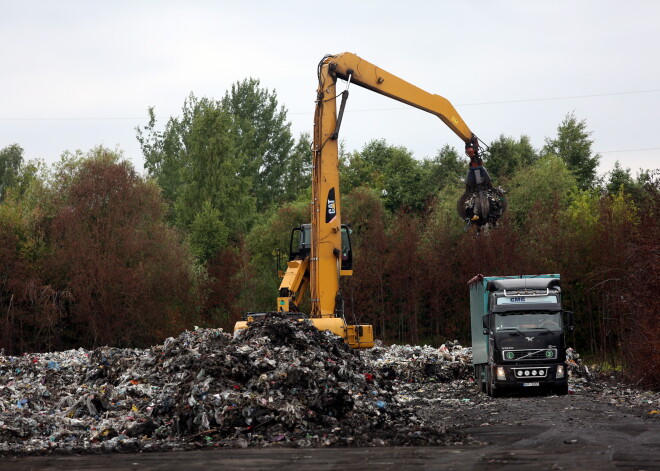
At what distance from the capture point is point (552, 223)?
4491 centimetres

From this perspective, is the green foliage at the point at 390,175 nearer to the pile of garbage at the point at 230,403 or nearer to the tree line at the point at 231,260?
the tree line at the point at 231,260

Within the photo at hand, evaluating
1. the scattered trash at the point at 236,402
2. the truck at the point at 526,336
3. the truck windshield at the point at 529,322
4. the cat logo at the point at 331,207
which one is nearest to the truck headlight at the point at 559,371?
the truck at the point at 526,336

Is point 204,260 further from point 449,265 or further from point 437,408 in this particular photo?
point 437,408

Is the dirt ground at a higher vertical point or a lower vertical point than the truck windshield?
lower

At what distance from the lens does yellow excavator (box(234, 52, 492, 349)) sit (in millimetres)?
22000

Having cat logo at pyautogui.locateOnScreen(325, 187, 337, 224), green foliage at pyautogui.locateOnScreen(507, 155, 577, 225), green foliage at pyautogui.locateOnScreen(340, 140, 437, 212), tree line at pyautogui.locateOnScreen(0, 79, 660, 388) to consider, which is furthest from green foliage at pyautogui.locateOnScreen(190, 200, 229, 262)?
cat logo at pyautogui.locateOnScreen(325, 187, 337, 224)

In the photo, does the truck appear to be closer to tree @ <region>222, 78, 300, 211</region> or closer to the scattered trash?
the scattered trash

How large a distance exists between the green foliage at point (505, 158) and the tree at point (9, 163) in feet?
145

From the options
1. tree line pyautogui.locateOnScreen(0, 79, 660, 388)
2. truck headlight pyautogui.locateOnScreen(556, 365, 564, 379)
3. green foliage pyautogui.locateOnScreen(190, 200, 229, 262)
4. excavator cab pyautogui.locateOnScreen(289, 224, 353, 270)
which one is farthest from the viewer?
green foliage pyautogui.locateOnScreen(190, 200, 229, 262)

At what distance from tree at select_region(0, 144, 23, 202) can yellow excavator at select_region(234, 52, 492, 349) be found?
68829 mm

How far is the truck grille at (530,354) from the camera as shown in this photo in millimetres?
22984

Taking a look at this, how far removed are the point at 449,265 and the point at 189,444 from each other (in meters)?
32.7

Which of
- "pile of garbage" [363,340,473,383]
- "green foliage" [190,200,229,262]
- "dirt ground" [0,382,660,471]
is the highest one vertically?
"green foliage" [190,200,229,262]

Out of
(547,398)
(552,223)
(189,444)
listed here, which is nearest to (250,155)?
(552,223)
